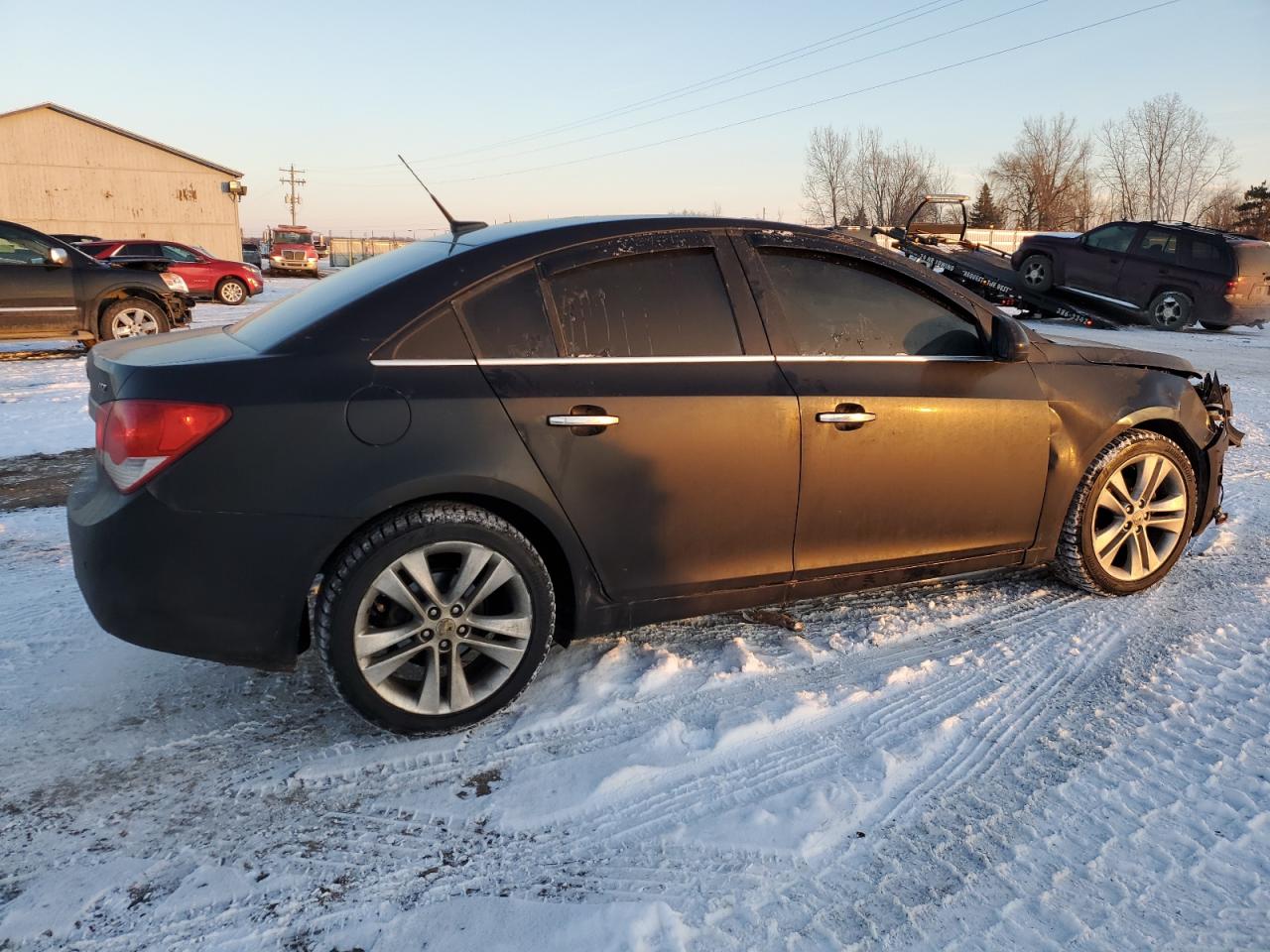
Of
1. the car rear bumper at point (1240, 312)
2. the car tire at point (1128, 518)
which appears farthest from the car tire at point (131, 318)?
the car rear bumper at point (1240, 312)

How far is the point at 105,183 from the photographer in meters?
33.6

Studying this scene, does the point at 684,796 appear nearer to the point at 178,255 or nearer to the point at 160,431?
the point at 160,431

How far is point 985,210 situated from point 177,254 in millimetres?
54630

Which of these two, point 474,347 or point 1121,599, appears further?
point 1121,599

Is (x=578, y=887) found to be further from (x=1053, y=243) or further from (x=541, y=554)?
(x=1053, y=243)

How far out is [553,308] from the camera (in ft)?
9.75

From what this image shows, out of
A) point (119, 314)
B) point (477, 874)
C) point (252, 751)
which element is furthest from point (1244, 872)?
point (119, 314)

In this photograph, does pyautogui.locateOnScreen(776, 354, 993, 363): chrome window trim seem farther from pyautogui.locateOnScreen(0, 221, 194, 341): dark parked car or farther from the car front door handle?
pyautogui.locateOnScreen(0, 221, 194, 341): dark parked car

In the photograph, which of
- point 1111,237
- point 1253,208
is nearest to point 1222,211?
point 1253,208

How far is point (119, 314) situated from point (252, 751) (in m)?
10.6

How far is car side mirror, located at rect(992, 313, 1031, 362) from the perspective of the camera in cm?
354

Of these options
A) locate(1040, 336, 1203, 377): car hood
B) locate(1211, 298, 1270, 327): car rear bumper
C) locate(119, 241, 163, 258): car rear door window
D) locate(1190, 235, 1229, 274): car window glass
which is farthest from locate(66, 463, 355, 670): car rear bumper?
locate(119, 241, 163, 258): car rear door window

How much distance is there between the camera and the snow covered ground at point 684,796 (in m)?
2.05

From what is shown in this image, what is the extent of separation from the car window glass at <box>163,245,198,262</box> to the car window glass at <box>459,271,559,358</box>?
20094 millimetres
